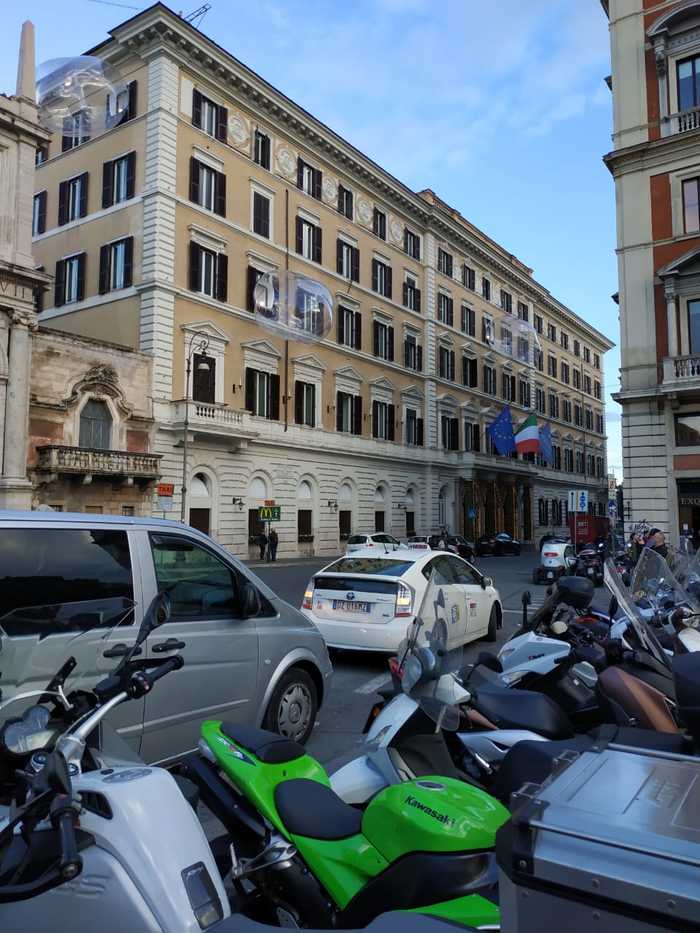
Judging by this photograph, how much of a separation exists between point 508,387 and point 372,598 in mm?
46101

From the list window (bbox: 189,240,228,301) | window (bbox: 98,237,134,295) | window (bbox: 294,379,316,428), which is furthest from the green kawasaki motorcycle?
window (bbox: 294,379,316,428)

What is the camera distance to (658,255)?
80.8 feet

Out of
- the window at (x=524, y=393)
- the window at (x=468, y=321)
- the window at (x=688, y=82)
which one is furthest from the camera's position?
the window at (x=524, y=393)

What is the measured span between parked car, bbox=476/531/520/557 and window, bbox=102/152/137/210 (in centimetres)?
2252

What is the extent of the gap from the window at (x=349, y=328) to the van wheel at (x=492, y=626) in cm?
2687

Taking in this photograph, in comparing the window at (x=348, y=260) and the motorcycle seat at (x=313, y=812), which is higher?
the window at (x=348, y=260)

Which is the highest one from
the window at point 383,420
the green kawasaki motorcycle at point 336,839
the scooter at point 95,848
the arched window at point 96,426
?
the window at point 383,420

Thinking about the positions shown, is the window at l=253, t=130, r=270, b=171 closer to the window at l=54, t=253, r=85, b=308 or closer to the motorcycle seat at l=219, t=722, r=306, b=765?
the window at l=54, t=253, r=85, b=308

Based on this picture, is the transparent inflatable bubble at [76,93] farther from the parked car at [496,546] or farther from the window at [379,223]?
the parked car at [496,546]

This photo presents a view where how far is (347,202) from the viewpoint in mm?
36781

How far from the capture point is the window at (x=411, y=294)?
41188 millimetres

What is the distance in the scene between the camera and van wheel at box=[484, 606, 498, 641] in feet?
33.1

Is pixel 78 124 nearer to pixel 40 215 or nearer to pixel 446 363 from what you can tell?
pixel 40 215

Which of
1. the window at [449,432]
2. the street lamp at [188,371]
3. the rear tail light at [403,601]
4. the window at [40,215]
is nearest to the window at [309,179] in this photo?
the street lamp at [188,371]
